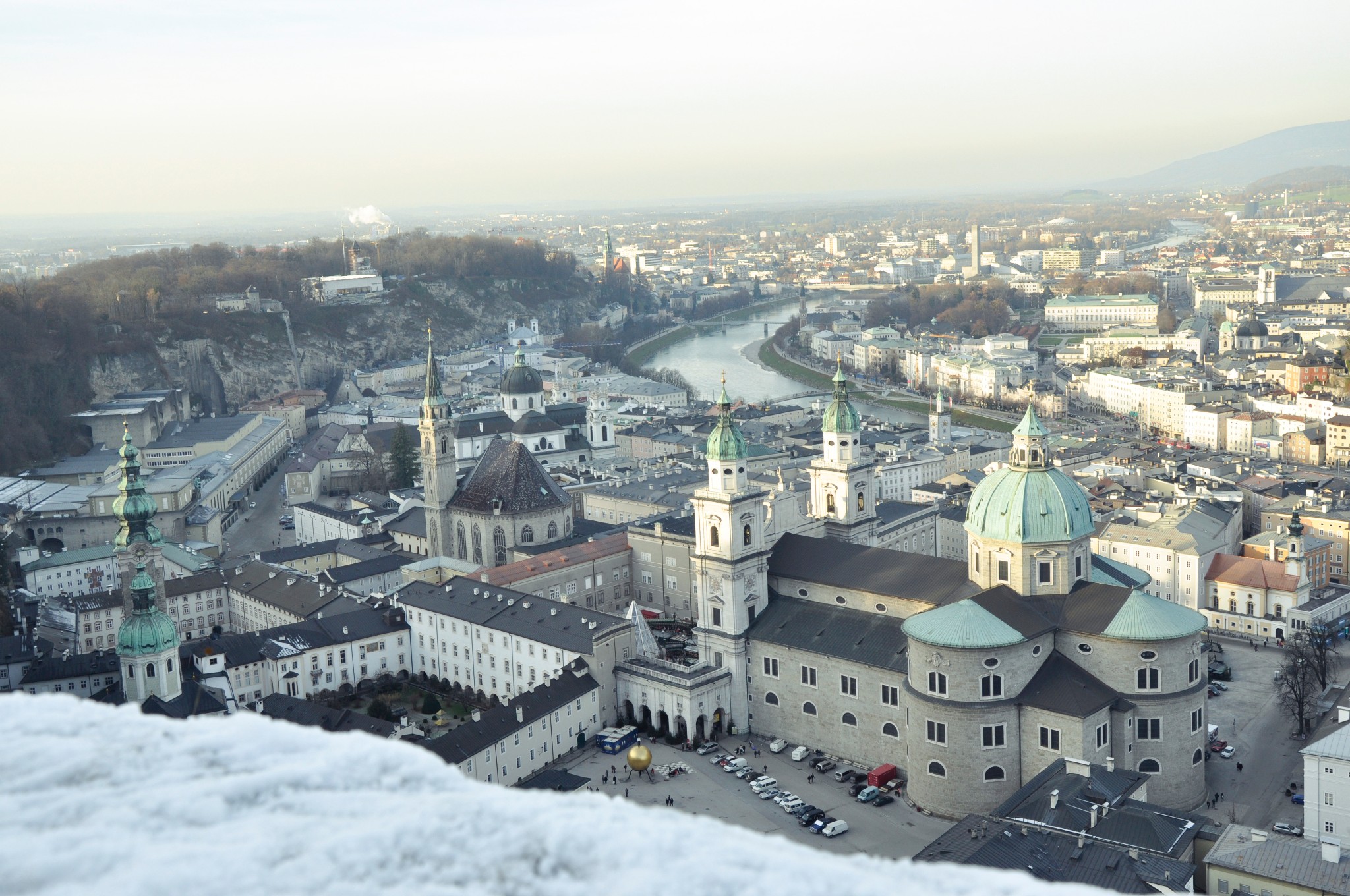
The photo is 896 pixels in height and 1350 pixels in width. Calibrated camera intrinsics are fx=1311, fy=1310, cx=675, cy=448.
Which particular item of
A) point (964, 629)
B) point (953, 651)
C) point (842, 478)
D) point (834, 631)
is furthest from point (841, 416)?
point (953, 651)

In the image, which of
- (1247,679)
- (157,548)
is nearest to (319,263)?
(157,548)

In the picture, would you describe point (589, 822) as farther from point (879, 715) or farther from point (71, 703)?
point (879, 715)

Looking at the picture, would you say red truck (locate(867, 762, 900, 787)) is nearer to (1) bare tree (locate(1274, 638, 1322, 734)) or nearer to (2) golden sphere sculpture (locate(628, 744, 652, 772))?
(2) golden sphere sculpture (locate(628, 744, 652, 772))

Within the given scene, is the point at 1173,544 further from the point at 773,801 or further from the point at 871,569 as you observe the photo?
the point at 773,801

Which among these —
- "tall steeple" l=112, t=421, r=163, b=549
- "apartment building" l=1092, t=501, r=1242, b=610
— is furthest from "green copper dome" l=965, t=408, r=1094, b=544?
"tall steeple" l=112, t=421, r=163, b=549

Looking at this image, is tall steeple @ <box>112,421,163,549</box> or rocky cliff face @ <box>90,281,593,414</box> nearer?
tall steeple @ <box>112,421,163,549</box>

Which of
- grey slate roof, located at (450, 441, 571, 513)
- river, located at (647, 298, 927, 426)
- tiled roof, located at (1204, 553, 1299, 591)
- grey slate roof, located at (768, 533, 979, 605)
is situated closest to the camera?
grey slate roof, located at (768, 533, 979, 605)

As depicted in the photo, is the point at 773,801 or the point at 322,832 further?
the point at 773,801
